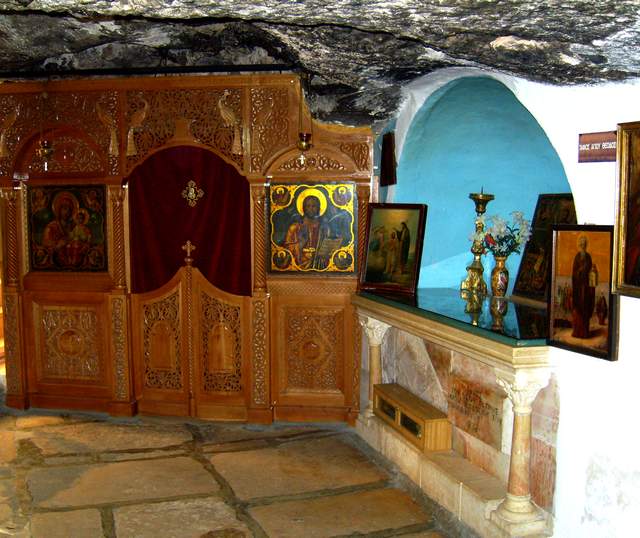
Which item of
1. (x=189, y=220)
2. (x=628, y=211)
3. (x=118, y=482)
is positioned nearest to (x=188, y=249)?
(x=189, y=220)

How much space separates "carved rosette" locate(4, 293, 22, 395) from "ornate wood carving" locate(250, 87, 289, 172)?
2150mm

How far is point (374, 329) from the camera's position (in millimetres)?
4527

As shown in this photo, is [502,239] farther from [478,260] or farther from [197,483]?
[197,483]

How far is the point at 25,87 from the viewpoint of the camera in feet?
16.8

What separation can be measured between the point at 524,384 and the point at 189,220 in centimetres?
289

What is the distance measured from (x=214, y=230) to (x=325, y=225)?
803 mm

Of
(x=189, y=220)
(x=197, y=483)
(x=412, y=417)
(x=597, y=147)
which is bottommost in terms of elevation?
(x=197, y=483)

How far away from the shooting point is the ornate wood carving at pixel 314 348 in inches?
197

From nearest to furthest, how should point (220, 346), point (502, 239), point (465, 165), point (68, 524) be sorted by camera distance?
point (68, 524), point (502, 239), point (465, 165), point (220, 346)

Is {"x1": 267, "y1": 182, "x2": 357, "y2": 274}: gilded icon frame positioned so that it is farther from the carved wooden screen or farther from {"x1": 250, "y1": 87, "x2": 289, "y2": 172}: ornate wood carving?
the carved wooden screen

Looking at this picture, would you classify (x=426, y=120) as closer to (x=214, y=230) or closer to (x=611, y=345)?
(x=214, y=230)

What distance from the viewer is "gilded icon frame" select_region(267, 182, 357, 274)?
494 cm

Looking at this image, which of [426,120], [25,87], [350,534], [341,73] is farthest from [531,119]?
[25,87]

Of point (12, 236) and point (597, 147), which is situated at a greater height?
point (597, 147)
